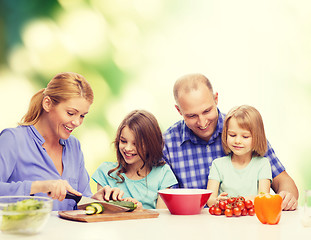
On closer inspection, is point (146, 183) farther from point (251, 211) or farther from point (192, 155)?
point (251, 211)

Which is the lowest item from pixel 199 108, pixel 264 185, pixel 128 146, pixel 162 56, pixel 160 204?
pixel 160 204

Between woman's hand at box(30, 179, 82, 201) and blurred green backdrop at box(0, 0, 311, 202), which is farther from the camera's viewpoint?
blurred green backdrop at box(0, 0, 311, 202)

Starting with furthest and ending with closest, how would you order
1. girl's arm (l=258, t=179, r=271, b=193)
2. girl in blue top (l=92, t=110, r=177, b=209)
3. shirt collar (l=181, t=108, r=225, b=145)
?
shirt collar (l=181, t=108, r=225, b=145) < girl in blue top (l=92, t=110, r=177, b=209) < girl's arm (l=258, t=179, r=271, b=193)

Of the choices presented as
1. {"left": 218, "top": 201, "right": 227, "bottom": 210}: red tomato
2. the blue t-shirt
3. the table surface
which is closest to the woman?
the blue t-shirt

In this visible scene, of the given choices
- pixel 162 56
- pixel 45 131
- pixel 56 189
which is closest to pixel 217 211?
pixel 56 189

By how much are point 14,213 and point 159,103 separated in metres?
3.29

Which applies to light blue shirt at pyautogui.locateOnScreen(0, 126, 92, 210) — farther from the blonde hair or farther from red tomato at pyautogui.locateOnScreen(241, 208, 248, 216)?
red tomato at pyautogui.locateOnScreen(241, 208, 248, 216)

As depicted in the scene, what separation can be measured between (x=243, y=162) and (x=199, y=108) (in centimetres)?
41

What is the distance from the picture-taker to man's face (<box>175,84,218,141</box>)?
107 inches

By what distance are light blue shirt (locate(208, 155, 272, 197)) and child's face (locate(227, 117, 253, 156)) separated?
9cm

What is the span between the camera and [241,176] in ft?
8.48

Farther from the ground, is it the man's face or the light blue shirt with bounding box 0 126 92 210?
the man's face

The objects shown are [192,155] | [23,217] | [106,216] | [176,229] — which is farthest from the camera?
[192,155]

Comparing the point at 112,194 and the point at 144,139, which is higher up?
the point at 144,139
